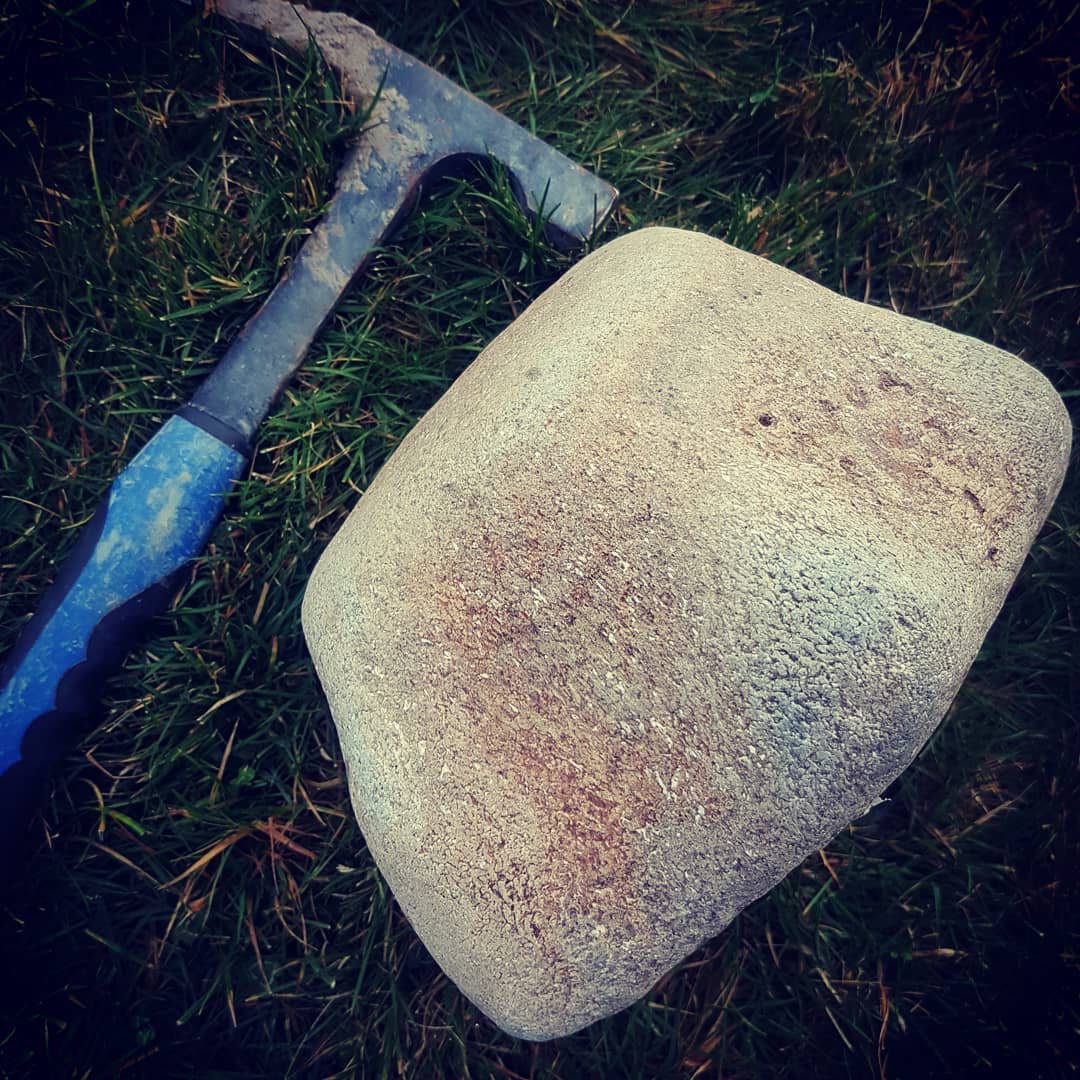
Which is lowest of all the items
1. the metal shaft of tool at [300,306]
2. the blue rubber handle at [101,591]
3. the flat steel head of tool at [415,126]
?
the blue rubber handle at [101,591]

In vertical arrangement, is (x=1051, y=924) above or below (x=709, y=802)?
below

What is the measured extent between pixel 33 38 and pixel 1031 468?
2.21 m

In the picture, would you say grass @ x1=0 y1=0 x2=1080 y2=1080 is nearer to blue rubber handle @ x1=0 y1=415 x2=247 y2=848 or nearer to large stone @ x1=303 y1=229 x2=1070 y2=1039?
blue rubber handle @ x1=0 y1=415 x2=247 y2=848

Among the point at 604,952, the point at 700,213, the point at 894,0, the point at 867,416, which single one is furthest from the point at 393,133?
the point at 604,952

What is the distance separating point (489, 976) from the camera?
1.24 m

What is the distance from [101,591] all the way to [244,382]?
492mm

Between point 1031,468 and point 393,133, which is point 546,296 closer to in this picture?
point 393,133

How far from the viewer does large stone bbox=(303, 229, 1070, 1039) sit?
1.14m

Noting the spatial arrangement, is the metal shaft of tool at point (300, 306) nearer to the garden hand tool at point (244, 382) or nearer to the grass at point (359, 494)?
the garden hand tool at point (244, 382)

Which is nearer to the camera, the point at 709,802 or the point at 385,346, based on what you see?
the point at 709,802

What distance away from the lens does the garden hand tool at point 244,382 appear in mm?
1550

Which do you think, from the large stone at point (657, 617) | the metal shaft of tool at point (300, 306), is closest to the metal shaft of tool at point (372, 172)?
the metal shaft of tool at point (300, 306)

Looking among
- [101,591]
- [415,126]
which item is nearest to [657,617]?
[101,591]

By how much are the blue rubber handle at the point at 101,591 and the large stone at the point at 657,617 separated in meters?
0.48
